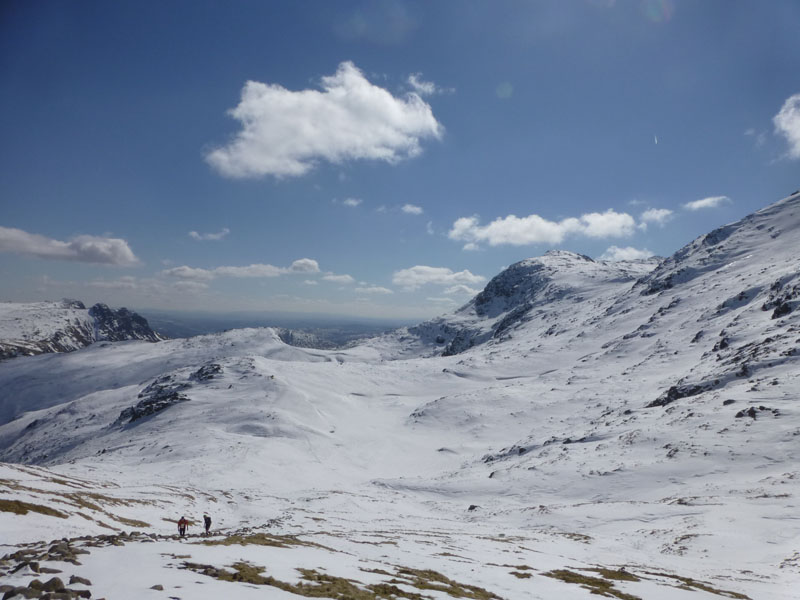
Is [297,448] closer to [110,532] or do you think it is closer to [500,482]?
[500,482]

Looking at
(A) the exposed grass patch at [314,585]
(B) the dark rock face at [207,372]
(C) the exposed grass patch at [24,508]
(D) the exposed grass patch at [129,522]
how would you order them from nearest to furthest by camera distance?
1. (A) the exposed grass patch at [314,585]
2. (C) the exposed grass patch at [24,508]
3. (D) the exposed grass patch at [129,522]
4. (B) the dark rock face at [207,372]

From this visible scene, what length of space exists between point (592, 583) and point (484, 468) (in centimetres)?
4869

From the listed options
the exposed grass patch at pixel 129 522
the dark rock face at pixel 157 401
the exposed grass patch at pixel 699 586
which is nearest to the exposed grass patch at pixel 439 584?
the exposed grass patch at pixel 699 586

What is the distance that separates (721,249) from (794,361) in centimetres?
13644

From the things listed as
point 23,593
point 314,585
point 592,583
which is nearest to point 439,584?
point 314,585

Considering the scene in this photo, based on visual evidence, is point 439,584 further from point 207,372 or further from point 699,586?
point 207,372

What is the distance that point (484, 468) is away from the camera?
65.6m

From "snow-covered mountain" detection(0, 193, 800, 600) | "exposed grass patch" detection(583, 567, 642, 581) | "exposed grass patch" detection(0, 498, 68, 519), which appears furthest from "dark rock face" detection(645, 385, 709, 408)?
"exposed grass patch" detection(0, 498, 68, 519)

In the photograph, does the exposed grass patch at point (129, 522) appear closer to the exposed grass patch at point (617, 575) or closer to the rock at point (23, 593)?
the rock at point (23, 593)

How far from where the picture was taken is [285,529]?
33000mm

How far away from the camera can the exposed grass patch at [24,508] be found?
2382 cm

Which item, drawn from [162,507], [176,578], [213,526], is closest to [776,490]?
[176,578]

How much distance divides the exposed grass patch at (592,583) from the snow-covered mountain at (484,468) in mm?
201

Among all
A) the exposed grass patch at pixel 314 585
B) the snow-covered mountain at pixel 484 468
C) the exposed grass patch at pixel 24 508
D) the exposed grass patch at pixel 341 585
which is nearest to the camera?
the exposed grass patch at pixel 314 585
